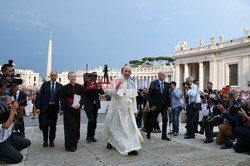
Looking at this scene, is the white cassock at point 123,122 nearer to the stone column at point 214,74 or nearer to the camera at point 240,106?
the camera at point 240,106

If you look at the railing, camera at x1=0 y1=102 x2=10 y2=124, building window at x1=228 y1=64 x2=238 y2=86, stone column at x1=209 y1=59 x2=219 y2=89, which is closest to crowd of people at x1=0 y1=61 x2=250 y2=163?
camera at x1=0 y1=102 x2=10 y2=124

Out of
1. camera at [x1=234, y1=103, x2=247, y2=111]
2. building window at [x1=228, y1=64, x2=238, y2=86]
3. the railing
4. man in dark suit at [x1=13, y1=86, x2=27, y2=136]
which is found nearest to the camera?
man in dark suit at [x1=13, y1=86, x2=27, y2=136]

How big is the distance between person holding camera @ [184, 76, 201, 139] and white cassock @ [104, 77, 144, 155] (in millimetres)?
2331

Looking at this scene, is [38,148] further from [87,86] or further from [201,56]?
[201,56]

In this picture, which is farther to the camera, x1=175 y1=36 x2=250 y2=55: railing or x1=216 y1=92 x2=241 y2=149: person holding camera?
x1=175 y1=36 x2=250 y2=55: railing

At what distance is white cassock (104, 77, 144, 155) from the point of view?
486 cm

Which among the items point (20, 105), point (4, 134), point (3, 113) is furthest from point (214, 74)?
point (3, 113)

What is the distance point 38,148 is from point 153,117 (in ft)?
10.7

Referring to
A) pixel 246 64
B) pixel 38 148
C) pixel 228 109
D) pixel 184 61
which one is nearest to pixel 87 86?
pixel 38 148

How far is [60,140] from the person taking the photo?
21.2 ft

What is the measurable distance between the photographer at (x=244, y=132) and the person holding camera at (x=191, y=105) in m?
1.85

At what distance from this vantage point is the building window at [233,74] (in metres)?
37.6

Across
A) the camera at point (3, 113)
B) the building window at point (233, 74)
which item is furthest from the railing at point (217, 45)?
the camera at point (3, 113)

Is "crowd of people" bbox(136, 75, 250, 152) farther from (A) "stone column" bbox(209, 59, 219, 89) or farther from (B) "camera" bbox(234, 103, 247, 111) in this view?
(A) "stone column" bbox(209, 59, 219, 89)
